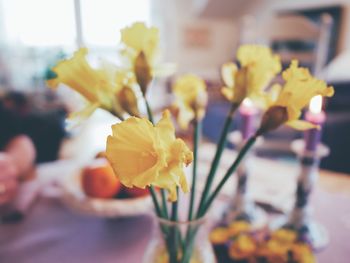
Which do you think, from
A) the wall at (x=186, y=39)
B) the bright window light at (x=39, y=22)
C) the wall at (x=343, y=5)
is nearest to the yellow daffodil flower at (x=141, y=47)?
the wall at (x=343, y=5)

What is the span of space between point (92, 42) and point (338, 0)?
126 inches

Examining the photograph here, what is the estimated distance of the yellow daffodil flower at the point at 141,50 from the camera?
405 mm

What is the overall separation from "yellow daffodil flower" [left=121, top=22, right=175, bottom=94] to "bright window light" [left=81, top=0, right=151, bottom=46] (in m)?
4.19

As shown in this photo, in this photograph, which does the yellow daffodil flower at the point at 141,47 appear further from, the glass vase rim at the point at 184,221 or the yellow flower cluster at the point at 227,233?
the yellow flower cluster at the point at 227,233

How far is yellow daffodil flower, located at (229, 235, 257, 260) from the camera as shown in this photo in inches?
20.6

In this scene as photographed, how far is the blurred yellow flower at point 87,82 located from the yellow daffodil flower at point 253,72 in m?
0.16

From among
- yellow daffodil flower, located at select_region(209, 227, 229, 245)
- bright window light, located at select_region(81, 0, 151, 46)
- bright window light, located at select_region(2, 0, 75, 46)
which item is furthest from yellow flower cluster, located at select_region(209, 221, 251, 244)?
bright window light, located at select_region(2, 0, 75, 46)

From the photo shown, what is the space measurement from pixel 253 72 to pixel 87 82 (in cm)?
22

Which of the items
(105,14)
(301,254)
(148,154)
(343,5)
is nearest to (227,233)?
(301,254)

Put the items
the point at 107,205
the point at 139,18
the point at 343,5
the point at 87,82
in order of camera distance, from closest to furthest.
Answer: the point at 87,82, the point at 107,205, the point at 343,5, the point at 139,18

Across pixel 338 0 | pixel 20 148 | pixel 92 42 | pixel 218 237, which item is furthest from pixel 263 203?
pixel 92 42

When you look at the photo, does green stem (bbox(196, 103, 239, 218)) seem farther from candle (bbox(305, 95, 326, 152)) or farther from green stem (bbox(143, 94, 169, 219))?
candle (bbox(305, 95, 326, 152))

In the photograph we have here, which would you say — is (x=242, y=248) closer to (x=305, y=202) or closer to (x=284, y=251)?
(x=284, y=251)

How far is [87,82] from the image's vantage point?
39 centimetres
